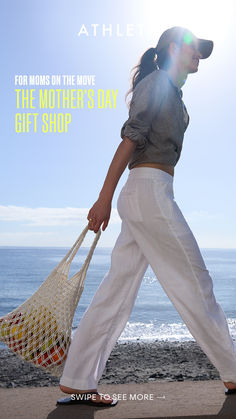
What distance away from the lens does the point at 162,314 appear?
25094 millimetres

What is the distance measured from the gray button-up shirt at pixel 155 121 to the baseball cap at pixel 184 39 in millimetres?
212

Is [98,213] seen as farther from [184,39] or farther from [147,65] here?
[184,39]

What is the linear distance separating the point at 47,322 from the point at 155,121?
3.55 ft

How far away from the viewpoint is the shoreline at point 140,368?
15.5 feet

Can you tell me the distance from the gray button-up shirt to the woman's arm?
0.17 feet

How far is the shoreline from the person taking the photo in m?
4.72

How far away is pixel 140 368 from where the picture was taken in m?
5.17

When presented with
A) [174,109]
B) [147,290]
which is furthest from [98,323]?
[147,290]

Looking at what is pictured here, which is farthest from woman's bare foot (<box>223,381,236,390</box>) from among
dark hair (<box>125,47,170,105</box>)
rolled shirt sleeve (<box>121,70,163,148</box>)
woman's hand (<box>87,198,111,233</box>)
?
Answer: dark hair (<box>125,47,170,105</box>)

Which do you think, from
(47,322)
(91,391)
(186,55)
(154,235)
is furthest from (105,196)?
(91,391)

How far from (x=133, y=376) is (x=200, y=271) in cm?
227

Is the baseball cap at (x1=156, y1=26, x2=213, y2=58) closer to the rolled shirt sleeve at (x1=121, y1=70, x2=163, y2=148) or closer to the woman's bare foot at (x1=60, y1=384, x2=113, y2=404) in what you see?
the rolled shirt sleeve at (x1=121, y1=70, x2=163, y2=148)

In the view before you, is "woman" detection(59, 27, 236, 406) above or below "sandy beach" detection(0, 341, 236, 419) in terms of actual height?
above

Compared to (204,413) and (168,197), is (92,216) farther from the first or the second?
(204,413)
